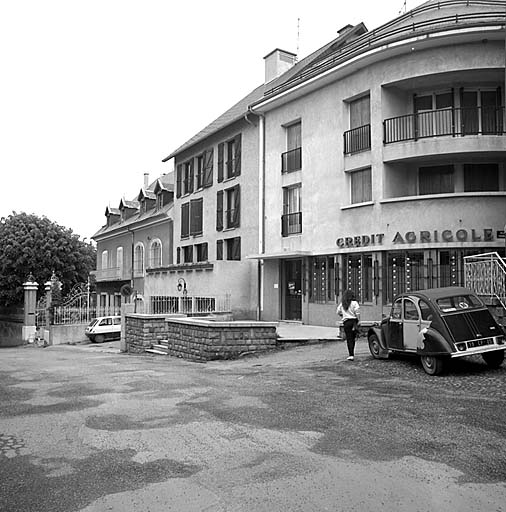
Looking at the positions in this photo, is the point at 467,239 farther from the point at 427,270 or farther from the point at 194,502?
the point at 194,502

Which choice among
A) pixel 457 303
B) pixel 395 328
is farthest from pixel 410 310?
pixel 457 303

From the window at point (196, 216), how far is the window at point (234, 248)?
3.29m

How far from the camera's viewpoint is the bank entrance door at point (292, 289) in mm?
Answer: 22516

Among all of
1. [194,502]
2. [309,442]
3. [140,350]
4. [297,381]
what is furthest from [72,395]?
[140,350]

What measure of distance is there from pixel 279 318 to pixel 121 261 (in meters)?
21.8

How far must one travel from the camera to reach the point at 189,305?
23.8 meters

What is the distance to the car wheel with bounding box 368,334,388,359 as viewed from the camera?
12.2 meters

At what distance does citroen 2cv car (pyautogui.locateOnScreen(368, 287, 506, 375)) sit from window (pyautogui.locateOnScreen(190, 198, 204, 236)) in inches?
797

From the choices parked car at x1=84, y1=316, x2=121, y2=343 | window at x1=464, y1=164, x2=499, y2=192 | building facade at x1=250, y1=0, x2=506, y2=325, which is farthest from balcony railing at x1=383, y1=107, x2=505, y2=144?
parked car at x1=84, y1=316, x2=121, y2=343

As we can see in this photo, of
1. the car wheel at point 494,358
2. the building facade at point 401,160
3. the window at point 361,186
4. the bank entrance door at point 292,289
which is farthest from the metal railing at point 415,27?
the car wheel at point 494,358

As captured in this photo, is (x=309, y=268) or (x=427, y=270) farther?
(x=309, y=268)

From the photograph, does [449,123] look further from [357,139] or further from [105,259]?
[105,259]

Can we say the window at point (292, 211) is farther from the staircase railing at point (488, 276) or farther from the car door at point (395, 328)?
the car door at point (395, 328)

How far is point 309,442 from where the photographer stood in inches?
241
